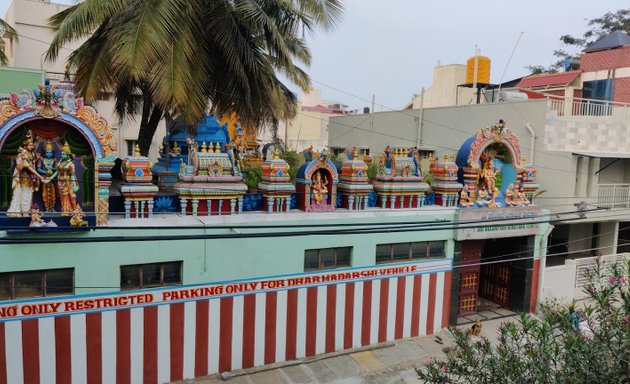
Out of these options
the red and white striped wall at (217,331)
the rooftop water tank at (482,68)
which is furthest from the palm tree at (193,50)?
the rooftop water tank at (482,68)

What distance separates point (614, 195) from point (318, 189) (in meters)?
13.0

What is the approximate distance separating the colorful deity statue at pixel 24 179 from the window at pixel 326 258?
21.0 ft

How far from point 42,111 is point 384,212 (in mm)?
8941

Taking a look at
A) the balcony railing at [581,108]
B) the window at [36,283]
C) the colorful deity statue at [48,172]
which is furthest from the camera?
the balcony railing at [581,108]

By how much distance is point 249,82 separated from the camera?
13.2 meters

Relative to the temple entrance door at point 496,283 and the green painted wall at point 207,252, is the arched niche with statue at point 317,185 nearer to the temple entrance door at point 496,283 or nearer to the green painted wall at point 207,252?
the green painted wall at point 207,252

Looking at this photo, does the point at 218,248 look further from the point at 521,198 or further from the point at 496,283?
the point at 496,283

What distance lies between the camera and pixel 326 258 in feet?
43.6

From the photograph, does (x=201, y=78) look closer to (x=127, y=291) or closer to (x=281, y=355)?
(x=127, y=291)

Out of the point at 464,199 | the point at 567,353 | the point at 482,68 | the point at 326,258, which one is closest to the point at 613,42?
the point at 482,68

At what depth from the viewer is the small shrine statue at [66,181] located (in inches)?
401

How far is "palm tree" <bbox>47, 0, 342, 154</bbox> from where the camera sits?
34.0 ft

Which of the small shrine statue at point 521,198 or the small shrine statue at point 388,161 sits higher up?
the small shrine statue at point 388,161

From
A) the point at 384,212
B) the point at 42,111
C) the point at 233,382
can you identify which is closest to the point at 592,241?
the point at 384,212
